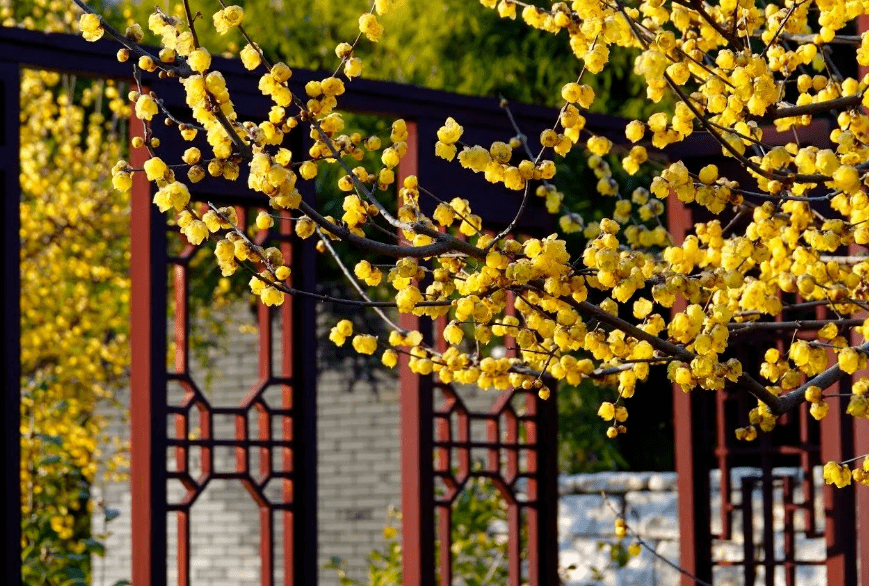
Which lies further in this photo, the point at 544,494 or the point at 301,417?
the point at 544,494

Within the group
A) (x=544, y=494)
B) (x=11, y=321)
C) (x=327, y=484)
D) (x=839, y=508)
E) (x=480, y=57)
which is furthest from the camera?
(x=327, y=484)

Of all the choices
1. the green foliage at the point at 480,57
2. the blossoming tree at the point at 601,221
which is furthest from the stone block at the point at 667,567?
the blossoming tree at the point at 601,221

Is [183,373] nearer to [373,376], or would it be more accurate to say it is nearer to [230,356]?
[373,376]

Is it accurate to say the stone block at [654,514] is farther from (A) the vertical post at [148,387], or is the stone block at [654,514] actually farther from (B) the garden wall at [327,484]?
(A) the vertical post at [148,387]

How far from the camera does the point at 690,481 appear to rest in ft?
14.5

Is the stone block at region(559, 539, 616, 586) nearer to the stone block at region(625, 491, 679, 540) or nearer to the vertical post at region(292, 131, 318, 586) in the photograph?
the stone block at region(625, 491, 679, 540)

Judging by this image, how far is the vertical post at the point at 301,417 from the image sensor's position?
3.82m

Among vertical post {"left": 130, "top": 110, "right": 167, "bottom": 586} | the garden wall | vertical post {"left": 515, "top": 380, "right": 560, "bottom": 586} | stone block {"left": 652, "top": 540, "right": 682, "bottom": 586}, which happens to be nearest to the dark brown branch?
vertical post {"left": 130, "top": 110, "right": 167, "bottom": 586}

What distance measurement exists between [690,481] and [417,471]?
91cm

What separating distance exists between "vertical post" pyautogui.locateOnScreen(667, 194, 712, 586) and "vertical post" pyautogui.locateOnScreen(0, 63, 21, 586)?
2010 millimetres

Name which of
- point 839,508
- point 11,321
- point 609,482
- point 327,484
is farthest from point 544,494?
point 327,484

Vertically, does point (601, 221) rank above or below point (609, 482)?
above

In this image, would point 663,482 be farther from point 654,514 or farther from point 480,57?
point 480,57

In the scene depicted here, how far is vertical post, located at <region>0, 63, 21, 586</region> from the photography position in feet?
10.6
